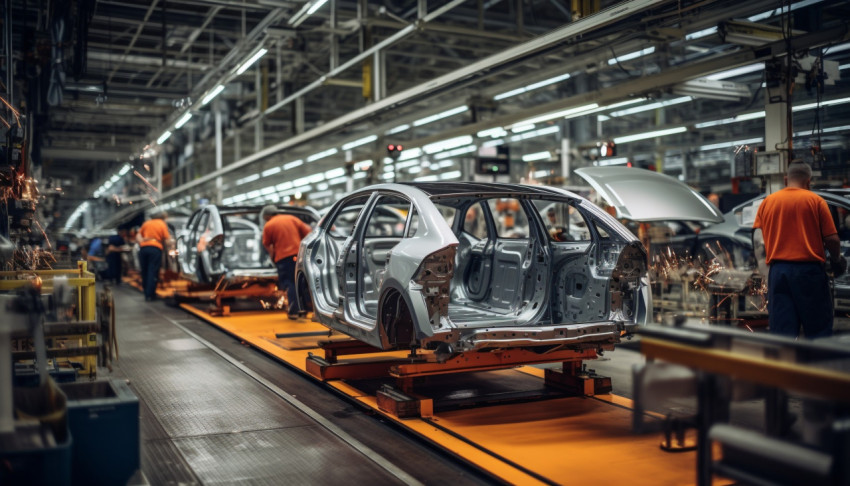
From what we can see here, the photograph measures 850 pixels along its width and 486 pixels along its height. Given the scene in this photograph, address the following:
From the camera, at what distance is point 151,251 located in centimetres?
1247

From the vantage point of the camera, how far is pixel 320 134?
42.4 feet

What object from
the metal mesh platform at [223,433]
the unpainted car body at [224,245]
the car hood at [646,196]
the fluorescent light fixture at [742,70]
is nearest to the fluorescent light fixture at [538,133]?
the fluorescent light fixture at [742,70]

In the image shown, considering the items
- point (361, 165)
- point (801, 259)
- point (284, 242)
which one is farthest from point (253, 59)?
point (801, 259)

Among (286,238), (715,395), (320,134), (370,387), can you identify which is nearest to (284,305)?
(286,238)

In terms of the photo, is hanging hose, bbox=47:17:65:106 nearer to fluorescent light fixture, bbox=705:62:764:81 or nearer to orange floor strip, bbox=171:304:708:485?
orange floor strip, bbox=171:304:708:485

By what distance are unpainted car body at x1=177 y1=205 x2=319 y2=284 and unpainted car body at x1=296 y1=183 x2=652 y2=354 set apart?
3.98 meters

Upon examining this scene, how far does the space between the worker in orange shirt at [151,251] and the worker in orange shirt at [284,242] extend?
4070mm

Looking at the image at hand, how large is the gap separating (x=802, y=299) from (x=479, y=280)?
8.21ft

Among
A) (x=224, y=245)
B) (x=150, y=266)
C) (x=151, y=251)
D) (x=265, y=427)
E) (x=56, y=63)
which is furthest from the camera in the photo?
(x=150, y=266)

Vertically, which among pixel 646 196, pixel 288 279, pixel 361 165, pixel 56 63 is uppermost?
pixel 56 63

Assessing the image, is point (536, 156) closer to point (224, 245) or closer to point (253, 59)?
Result: point (224, 245)

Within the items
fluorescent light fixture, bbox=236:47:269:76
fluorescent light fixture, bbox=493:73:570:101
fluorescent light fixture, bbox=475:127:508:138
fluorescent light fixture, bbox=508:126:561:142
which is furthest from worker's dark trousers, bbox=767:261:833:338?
fluorescent light fixture, bbox=508:126:561:142

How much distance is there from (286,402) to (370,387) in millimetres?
727

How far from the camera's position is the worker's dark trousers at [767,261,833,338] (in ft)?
16.4
